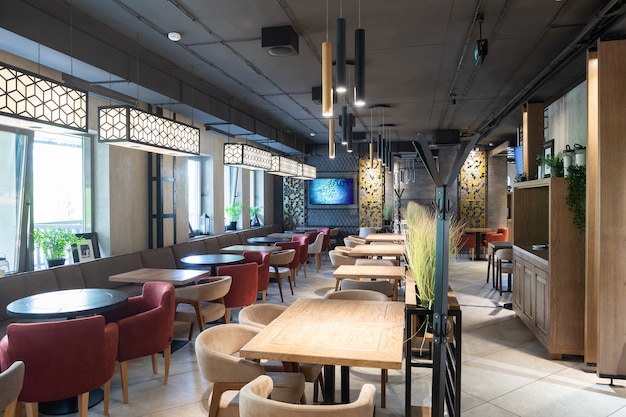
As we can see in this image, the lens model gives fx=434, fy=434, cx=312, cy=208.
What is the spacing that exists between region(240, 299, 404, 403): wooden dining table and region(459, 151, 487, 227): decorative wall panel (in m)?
10.1

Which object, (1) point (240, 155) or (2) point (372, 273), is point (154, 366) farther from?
(1) point (240, 155)

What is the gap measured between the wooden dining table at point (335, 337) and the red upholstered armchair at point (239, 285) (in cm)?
192

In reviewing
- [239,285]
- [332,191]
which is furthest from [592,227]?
[332,191]

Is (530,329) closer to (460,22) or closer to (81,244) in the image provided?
(460,22)

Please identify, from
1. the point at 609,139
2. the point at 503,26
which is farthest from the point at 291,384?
the point at 503,26

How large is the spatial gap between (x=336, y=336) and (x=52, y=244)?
4053mm

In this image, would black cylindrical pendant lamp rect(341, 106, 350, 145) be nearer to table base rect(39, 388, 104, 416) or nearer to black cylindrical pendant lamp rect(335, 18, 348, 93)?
black cylindrical pendant lamp rect(335, 18, 348, 93)

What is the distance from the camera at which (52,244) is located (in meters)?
5.02

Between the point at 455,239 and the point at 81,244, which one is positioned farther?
the point at 81,244

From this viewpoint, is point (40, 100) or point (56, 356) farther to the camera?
point (40, 100)

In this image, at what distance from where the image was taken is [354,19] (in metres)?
4.32

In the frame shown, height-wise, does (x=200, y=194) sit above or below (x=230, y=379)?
above

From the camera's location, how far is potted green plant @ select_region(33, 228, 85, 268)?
496 cm

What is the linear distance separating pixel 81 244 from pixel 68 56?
7.95ft
